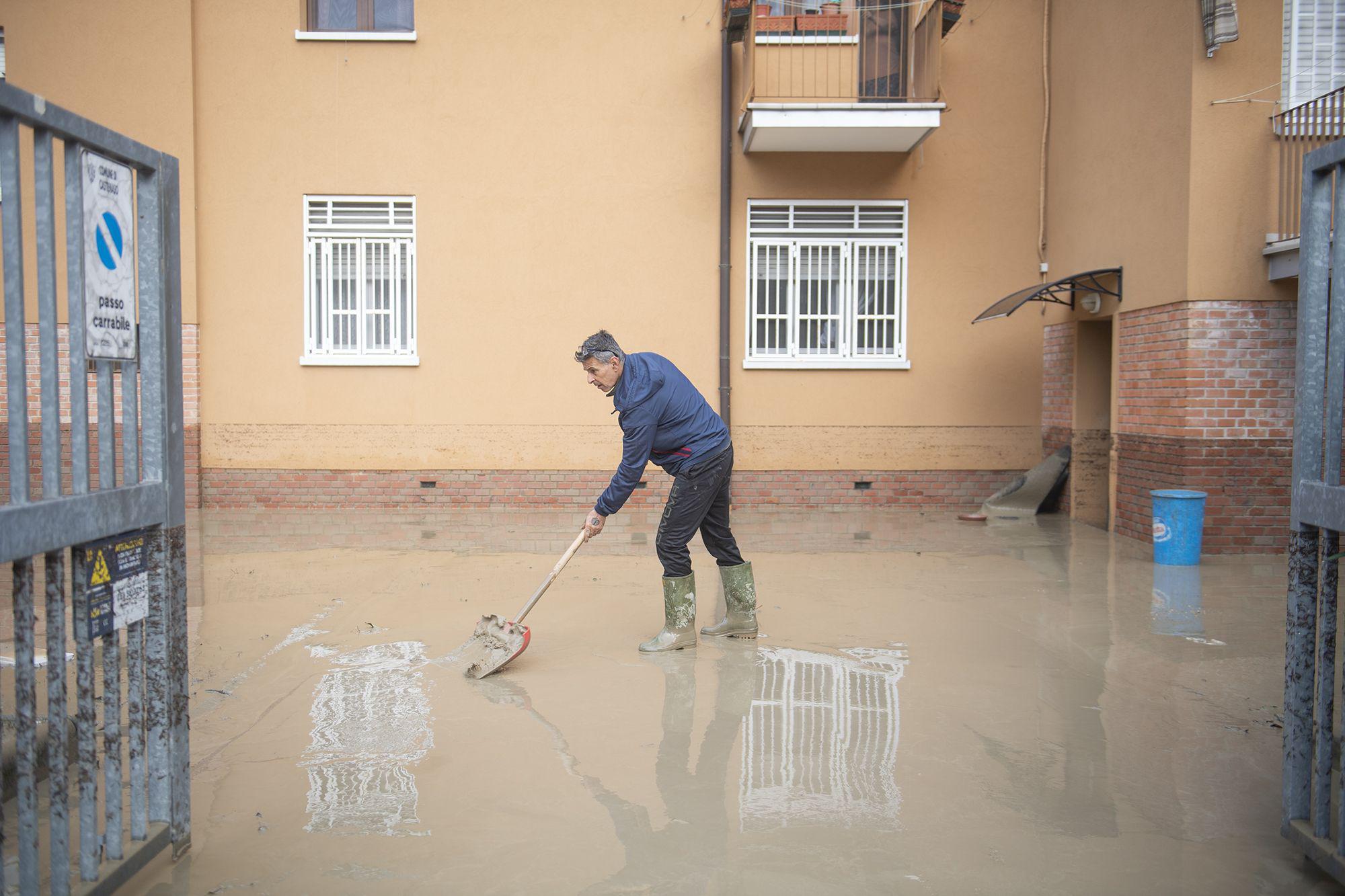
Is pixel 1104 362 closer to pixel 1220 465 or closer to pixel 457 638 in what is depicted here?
pixel 1220 465

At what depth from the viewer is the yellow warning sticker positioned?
2.79 metres

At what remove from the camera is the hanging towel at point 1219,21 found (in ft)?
26.0

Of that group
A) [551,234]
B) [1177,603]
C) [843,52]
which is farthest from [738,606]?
[843,52]

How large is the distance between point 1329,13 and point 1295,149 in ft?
4.44

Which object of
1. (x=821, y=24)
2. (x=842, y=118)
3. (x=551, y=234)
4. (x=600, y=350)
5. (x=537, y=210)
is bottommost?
(x=600, y=350)

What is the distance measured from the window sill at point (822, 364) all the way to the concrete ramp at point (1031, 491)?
1.71 meters

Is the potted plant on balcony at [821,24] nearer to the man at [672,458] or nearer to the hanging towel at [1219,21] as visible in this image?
the hanging towel at [1219,21]

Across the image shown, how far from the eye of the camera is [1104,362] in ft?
35.0

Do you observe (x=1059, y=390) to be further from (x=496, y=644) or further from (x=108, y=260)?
(x=108, y=260)

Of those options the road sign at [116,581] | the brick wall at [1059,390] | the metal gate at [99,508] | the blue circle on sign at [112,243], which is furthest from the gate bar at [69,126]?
the brick wall at [1059,390]

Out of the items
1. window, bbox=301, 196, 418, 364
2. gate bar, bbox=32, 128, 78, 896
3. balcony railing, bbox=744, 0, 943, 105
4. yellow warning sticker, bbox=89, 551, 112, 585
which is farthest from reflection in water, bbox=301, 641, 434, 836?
balcony railing, bbox=744, 0, 943, 105

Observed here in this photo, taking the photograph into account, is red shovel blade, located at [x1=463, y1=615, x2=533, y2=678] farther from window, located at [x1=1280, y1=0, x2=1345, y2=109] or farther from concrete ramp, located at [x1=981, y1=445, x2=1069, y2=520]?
window, located at [x1=1280, y1=0, x2=1345, y2=109]

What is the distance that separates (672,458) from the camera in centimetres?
555

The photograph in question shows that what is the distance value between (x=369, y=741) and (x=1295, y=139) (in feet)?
26.4
